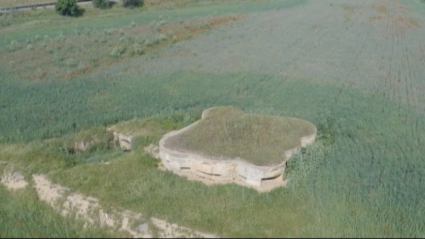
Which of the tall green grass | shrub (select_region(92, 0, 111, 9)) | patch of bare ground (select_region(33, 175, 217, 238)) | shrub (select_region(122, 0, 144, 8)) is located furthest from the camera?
shrub (select_region(122, 0, 144, 8))

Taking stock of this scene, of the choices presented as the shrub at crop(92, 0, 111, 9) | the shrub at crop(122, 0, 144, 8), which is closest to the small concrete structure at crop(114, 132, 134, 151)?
the shrub at crop(92, 0, 111, 9)

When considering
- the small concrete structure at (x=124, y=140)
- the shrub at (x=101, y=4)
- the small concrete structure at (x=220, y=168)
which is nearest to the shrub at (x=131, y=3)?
the shrub at (x=101, y=4)

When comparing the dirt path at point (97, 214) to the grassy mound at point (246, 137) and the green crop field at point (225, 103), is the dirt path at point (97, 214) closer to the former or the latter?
the green crop field at point (225, 103)

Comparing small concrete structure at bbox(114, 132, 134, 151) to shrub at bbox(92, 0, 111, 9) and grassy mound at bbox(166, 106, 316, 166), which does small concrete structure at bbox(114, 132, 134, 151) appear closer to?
grassy mound at bbox(166, 106, 316, 166)

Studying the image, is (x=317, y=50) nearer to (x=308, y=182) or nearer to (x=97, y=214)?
(x=308, y=182)

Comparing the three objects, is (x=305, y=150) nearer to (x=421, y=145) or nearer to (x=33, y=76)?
(x=421, y=145)

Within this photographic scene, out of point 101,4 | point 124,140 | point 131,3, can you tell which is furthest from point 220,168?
point 131,3

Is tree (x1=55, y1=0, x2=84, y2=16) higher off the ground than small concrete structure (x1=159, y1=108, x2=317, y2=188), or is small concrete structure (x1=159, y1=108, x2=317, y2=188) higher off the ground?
tree (x1=55, y1=0, x2=84, y2=16)
